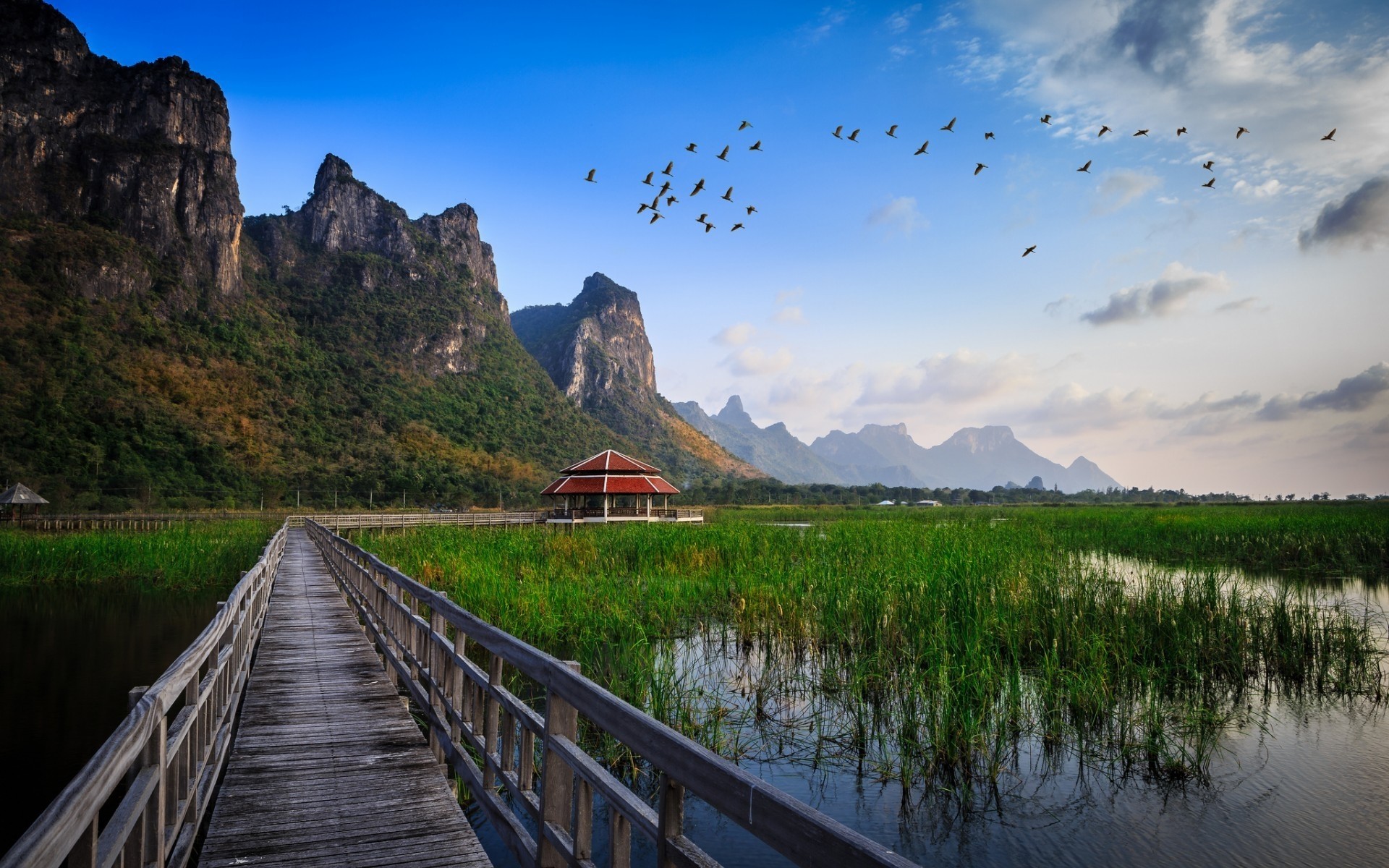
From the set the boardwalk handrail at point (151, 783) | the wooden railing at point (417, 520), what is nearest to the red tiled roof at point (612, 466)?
the wooden railing at point (417, 520)

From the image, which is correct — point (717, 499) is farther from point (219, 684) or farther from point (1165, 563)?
point (219, 684)

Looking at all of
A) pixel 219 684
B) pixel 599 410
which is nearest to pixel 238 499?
pixel 219 684

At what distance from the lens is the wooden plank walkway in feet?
12.1

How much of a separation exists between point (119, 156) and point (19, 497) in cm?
5957

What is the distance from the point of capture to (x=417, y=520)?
118ft

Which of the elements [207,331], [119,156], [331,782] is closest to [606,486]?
[331,782]

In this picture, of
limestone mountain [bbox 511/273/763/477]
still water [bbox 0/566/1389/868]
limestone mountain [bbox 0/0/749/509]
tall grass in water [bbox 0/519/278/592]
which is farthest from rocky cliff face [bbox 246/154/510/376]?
still water [bbox 0/566/1389/868]

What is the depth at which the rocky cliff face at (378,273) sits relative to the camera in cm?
9394

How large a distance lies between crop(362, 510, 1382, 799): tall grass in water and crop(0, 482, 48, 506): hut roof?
94.7 ft

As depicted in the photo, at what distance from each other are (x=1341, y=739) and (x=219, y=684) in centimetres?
1025

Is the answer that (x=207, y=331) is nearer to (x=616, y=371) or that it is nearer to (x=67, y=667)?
(x=67, y=667)

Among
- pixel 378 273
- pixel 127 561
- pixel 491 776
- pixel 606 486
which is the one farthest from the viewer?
pixel 378 273

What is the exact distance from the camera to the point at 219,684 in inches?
203

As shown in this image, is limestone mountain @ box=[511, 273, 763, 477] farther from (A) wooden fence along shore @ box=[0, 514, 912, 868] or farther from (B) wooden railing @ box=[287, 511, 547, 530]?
→ (A) wooden fence along shore @ box=[0, 514, 912, 868]
